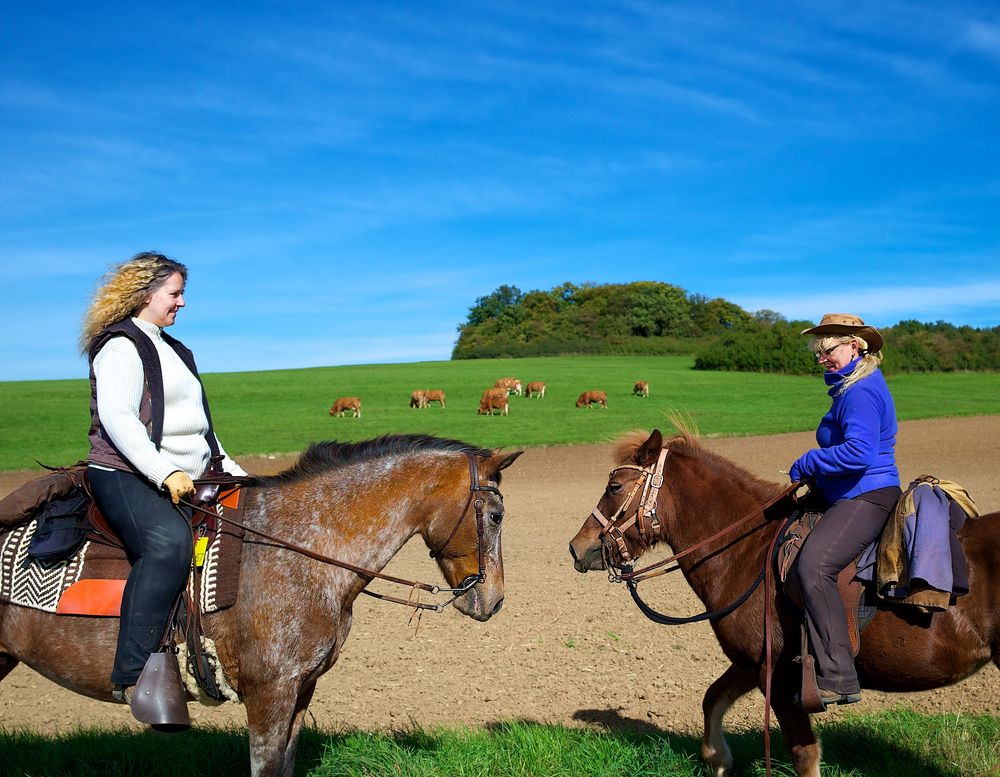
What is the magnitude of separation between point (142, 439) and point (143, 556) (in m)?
0.57

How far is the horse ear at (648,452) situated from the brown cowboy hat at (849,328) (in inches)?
41.7

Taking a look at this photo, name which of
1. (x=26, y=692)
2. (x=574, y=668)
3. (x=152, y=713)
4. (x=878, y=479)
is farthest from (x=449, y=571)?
(x=26, y=692)

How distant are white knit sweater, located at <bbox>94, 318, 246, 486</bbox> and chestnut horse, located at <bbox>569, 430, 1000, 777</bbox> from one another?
234 cm

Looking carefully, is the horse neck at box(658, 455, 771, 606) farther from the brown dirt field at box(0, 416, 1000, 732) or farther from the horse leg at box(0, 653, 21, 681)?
the horse leg at box(0, 653, 21, 681)

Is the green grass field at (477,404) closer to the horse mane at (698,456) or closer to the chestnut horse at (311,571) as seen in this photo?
the horse mane at (698,456)

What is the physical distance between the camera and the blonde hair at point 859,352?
4.25 m

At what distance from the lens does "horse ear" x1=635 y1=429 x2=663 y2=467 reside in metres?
4.77

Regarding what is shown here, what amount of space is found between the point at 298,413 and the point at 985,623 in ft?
116

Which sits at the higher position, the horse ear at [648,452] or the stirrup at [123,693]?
the horse ear at [648,452]

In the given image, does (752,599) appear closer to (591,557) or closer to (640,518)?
(640,518)

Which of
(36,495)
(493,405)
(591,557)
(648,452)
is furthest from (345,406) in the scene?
(36,495)

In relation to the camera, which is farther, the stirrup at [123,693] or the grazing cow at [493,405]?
the grazing cow at [493,405]

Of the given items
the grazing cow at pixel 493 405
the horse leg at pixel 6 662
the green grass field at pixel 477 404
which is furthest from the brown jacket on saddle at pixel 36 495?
the grazing cow at pixel 493 405

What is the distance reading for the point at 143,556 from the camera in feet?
12.4
